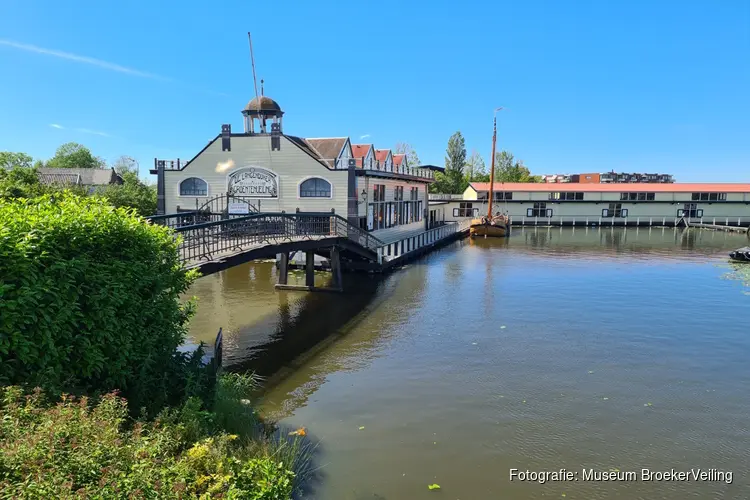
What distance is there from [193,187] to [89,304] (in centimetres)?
2849

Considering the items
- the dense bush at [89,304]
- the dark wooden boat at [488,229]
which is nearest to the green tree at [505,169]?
the dark wooden boat at [488,229]

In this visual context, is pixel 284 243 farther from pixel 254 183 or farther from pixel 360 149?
pixel 360 149

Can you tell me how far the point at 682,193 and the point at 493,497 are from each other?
75.3 meters

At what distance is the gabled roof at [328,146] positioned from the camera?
35.9 m

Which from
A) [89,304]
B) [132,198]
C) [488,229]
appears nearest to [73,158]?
[132,198]

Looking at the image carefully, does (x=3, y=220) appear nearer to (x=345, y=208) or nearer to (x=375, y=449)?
(x=375, y=449)

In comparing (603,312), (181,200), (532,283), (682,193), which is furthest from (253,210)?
(682,193)

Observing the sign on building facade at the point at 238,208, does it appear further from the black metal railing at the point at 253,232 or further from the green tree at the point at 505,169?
the green tree at the point at 505,169

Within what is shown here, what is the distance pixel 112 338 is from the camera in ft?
24.7

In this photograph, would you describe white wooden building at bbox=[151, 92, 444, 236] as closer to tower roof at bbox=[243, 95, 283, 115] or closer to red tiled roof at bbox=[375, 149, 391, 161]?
tower roof at bbox=[243, 95, 283, 115]

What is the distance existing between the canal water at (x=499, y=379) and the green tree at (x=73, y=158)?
93.8 m

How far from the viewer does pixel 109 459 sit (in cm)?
522

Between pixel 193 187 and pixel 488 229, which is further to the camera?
pixel 488 229

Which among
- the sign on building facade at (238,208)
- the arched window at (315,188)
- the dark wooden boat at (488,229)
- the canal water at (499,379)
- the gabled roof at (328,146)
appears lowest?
the canal water at (499,379)
